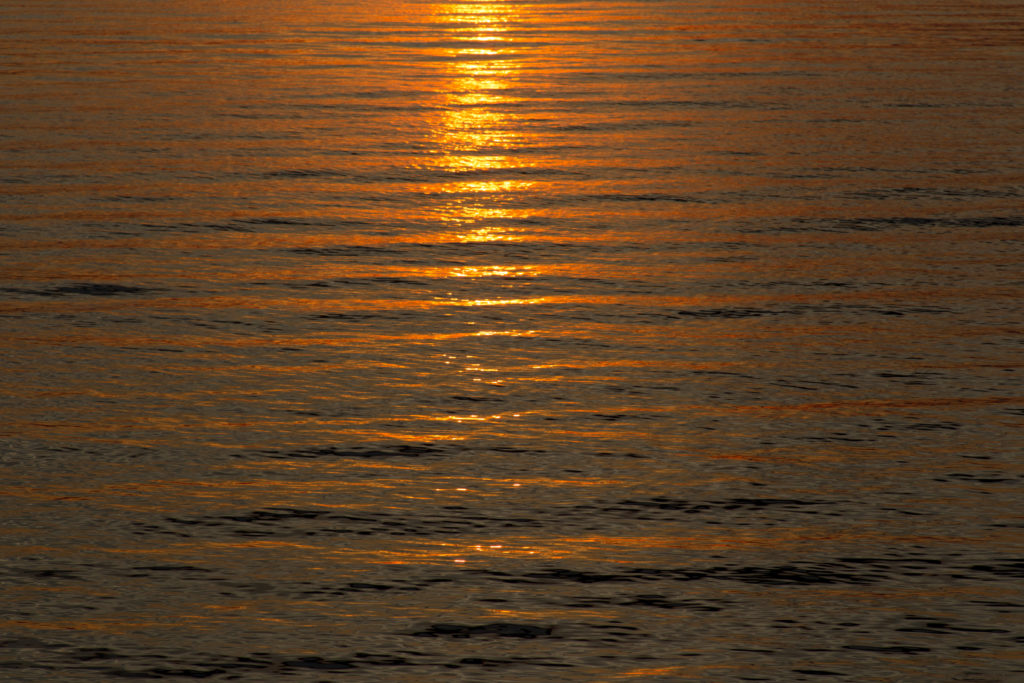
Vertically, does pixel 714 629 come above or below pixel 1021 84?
below

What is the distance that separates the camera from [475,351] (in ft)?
14.7

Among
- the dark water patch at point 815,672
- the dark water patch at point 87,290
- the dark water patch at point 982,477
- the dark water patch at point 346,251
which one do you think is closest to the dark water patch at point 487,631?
the dark water patch at point 815,672

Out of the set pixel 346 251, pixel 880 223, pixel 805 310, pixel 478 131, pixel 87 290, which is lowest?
pixel 805 310

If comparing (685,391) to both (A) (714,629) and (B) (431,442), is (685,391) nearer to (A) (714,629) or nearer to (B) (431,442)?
(B) (431,442)

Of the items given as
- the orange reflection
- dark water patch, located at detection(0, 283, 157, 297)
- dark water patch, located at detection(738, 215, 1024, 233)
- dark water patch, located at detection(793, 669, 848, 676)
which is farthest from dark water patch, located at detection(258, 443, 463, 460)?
dark water patch, located at detection(738, 215, 1024, 233)

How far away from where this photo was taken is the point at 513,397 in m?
4.07

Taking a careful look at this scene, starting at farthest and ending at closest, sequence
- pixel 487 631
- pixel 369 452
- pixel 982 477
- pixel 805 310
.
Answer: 1. pixel 805 310
2. pixel 369 452
3. pixel 982 477
4. pixel 487 631

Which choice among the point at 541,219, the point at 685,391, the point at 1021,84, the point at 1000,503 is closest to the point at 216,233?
the point at 541,219

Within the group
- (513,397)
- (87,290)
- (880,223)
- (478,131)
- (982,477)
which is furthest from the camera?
(478,131)

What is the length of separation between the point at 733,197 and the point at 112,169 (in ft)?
8.91

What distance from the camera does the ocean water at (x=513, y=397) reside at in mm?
2760

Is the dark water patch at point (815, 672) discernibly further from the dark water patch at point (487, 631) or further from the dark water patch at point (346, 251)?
the dark water patch at point (346, 251)

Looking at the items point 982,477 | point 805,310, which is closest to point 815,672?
point 982,477

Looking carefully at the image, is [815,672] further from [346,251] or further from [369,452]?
[346,251]
